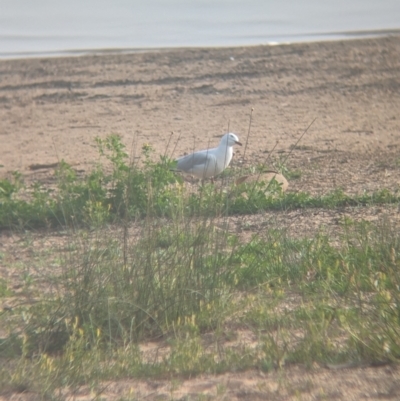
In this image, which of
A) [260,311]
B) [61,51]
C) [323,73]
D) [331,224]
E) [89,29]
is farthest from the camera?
[89,29]

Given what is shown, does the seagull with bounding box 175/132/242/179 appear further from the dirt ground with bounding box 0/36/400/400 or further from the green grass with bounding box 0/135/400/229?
the green grass with bounding box 0/135/400/229

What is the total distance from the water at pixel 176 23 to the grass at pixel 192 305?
28.2ft

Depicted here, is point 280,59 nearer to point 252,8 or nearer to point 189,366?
point 252,8

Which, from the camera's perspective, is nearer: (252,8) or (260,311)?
(260,311)

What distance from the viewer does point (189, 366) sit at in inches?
188

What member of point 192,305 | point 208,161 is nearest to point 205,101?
point 208,161

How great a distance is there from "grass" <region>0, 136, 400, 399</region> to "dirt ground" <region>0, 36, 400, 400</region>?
1.27 metres

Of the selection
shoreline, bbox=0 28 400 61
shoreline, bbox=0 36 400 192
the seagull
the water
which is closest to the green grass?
the seagull

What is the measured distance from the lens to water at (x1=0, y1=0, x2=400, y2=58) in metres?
14.7

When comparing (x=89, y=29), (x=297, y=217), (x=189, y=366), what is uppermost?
(x=189, y=366)

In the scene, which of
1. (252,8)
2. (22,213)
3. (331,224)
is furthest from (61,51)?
(331,224)

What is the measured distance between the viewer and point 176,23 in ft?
54.0

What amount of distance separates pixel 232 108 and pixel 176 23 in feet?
Result: 17.5

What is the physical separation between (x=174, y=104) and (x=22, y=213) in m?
4.32
